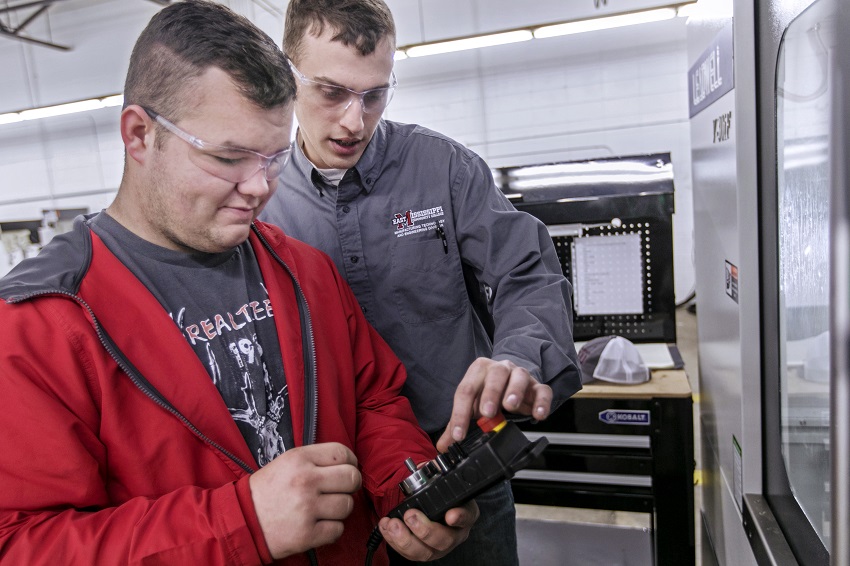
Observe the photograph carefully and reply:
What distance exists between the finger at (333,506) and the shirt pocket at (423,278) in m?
0.62

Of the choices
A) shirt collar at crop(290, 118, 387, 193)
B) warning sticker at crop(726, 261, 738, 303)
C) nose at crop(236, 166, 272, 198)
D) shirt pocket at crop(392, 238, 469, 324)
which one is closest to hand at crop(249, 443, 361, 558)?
nose at crop(236, 166, 272, 198)

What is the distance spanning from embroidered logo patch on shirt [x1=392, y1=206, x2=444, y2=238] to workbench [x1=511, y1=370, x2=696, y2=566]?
99cm

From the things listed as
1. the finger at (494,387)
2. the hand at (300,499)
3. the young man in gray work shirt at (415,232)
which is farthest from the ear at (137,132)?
the finger at (494,387)

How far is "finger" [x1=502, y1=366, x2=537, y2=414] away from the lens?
3.07 ft

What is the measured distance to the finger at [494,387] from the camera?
90cm

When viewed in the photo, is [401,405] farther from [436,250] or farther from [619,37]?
[619,37]

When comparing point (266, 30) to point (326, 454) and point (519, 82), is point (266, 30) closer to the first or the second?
point (519, 82)

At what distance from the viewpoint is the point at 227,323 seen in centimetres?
102

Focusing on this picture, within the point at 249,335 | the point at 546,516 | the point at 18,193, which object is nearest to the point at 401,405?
the point at 249,335

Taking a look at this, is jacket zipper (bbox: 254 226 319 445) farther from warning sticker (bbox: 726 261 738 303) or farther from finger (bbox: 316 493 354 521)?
warning sticker (bbox: 726 261 738 303)

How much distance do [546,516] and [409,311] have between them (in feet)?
7.96

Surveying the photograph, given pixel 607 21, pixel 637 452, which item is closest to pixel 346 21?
pixel 637 452

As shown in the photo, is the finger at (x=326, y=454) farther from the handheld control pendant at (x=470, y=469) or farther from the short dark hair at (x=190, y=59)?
the short dark hair at (x=190, y=59)

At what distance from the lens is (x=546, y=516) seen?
3.39 metres
